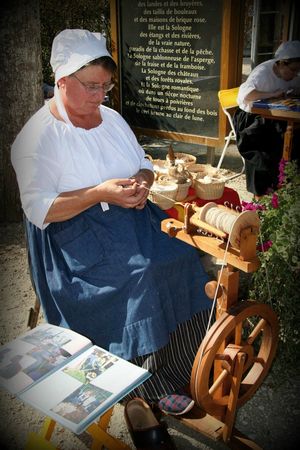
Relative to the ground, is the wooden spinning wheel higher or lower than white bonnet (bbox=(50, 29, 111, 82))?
lower

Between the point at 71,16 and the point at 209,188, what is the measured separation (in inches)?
212

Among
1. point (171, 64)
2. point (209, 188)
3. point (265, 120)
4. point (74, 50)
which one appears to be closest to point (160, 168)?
point (209, 188)

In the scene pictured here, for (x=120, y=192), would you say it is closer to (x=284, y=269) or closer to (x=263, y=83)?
(x=284, y=269)

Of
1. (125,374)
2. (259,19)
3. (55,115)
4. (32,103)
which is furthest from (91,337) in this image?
(259,19)

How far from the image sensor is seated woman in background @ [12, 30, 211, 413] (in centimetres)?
190

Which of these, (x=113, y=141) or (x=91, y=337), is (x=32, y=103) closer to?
(x=113, y=141)

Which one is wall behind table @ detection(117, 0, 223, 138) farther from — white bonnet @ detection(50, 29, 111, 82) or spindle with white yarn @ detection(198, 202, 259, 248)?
spindle with white yarn @ detection(198, 202, 259, 248)

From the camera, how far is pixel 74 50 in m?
1.90

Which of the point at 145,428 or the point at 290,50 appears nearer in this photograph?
the point at 145,428

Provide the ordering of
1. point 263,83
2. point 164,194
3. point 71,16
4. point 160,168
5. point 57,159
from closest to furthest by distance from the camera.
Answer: point 57,159 < point 164,194 < point 160,168 < point 263,83 < point 71,16

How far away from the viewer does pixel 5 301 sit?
3248 millimetres

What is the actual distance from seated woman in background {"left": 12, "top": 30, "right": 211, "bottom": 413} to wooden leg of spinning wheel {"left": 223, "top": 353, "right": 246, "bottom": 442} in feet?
0.62

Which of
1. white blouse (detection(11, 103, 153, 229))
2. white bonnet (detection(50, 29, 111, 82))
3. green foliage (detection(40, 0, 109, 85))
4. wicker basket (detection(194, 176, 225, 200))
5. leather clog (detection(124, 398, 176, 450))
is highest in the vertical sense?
green foliage (detection(40, 0, 109, 85))

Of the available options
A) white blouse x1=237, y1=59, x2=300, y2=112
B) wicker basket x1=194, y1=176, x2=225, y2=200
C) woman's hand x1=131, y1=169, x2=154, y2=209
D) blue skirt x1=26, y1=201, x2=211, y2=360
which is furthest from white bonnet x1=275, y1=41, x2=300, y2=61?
blue skirt x1=26, y1=201, x2=211, y2=360
